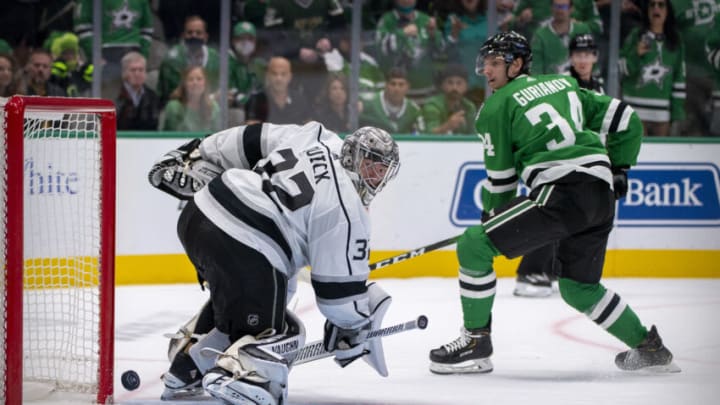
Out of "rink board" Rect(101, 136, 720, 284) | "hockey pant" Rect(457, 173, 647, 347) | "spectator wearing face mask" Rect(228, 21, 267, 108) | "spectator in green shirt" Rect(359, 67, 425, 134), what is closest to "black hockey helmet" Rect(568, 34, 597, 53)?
"rink board" Rect(101, 136, 720, 284)

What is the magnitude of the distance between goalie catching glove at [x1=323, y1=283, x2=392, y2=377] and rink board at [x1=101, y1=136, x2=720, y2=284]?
281 cm

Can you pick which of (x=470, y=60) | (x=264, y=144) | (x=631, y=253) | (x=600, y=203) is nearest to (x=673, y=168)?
(x=631, y=253)

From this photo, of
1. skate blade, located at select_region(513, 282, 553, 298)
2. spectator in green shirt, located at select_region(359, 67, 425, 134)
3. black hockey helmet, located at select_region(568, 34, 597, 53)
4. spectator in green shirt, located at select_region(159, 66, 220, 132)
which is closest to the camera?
black hockey helmet, located at select_region(568, 34, 597, 53)

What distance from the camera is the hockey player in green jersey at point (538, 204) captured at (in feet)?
12.4

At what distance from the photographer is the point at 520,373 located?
12.9 feet

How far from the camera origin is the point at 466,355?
3.88 metres

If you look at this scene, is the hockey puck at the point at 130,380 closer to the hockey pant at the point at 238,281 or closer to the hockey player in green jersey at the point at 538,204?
the hockey pant at the point at 238,281

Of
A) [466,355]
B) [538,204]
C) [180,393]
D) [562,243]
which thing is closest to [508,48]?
[538,204]

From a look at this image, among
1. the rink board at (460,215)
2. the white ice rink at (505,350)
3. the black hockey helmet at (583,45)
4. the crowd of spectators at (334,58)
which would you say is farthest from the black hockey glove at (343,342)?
the crowd of spectators at (334,58)

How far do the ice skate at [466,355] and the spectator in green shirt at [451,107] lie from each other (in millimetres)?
2754

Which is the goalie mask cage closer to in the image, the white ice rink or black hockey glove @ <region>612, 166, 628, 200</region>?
the white ice rink

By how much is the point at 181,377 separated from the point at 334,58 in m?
3.34

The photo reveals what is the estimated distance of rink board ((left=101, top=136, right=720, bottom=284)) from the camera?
583 cm

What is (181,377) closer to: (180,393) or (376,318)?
(180,393)
